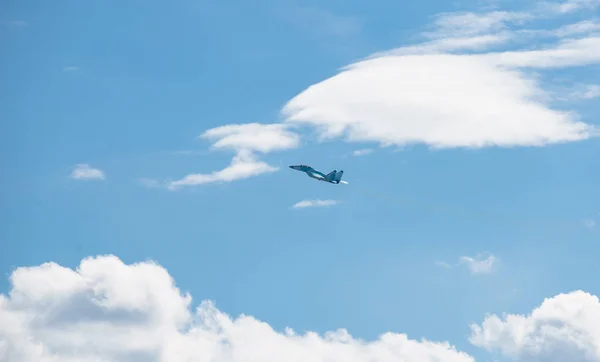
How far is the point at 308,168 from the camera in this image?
198 meters

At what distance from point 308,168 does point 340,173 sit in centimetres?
1385

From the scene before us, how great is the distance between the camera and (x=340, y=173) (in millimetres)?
192250
